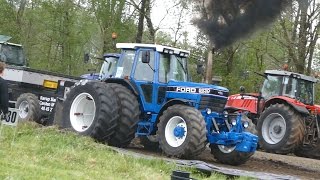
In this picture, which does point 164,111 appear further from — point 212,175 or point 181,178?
point 181,178

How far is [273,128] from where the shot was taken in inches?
658

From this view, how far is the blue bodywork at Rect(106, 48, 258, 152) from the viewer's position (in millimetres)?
12505

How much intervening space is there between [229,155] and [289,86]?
17.8 ft

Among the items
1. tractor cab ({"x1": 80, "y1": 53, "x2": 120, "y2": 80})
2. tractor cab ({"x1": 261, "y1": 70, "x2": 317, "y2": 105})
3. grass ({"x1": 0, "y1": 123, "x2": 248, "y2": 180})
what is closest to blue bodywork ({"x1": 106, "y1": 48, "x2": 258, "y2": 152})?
tractor cab ({"x1": 80, "y1": 53, "x2": 120, "y2": 80})

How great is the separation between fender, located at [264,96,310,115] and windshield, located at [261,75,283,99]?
62 cm

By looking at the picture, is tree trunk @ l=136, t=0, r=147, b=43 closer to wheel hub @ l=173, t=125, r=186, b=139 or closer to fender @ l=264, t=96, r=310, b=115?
fender @ l=264, t=96, r=310, b=115

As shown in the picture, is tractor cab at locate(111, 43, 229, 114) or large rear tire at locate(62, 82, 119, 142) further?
tractor cab at locate(111, 43, 229, 114)

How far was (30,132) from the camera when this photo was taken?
11.7 metres

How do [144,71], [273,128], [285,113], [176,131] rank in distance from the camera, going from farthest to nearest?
[273,128] < [285,113] < [144,71] < [176,131]

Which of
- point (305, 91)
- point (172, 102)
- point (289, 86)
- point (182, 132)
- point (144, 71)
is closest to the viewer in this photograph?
point (182, 132)

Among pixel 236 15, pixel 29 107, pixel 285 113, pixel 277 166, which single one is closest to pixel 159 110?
pixel 277 166

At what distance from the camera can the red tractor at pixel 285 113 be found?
625 inches

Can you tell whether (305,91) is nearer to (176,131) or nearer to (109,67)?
(109,67)

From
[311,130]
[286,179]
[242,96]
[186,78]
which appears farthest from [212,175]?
[242,96]
